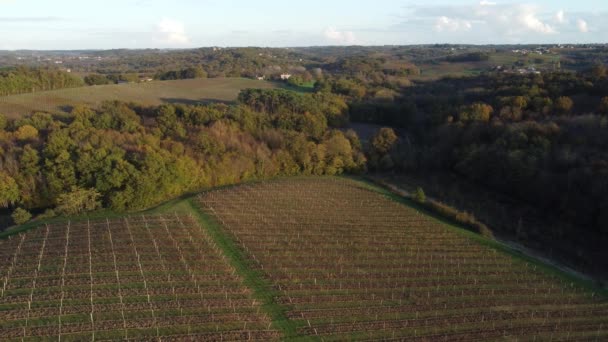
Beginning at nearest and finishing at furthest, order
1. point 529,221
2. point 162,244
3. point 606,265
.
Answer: point 162,244 → point 606,265 → point 529,221

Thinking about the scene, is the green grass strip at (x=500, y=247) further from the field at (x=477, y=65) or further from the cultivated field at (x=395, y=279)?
the field at (x=477, y=65)

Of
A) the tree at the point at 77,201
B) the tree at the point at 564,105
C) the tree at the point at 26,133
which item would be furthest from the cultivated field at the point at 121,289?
the tree at the point at 564,105

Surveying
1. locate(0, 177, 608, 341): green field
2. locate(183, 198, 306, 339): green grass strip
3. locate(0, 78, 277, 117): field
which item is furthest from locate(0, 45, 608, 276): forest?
locate(183, 198, 306, 339): green grass strip

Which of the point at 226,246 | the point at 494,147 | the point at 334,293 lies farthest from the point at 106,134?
the point at 494,147

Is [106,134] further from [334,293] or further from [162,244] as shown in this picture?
[334,293]

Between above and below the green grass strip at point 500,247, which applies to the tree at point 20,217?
above

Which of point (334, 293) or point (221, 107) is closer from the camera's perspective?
point (334, 293)
